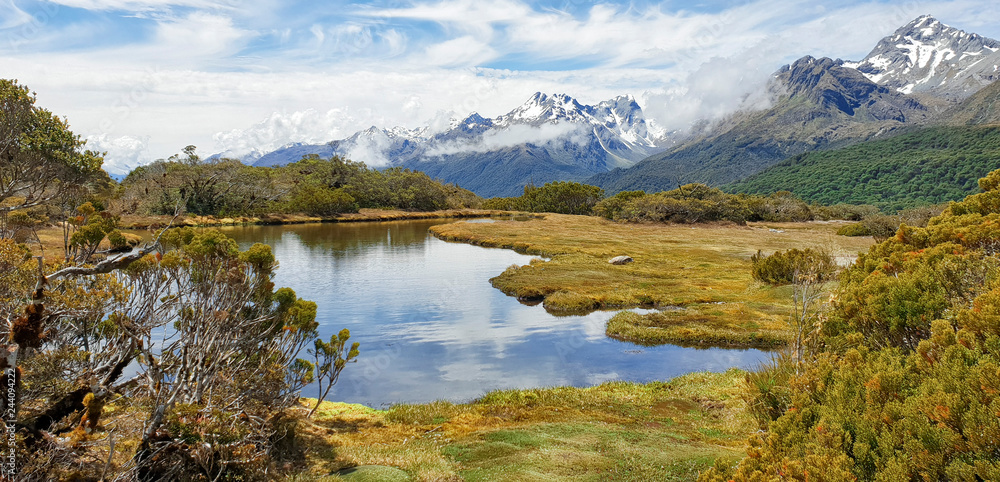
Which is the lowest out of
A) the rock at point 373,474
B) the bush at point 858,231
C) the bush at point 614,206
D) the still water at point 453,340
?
the still water at point 453,340

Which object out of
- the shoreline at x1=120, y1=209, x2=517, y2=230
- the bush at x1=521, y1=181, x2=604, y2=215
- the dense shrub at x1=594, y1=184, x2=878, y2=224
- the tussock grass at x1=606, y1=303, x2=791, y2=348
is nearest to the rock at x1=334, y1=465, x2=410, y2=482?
the tussock grass at x1=606, y1=303, x2=791, y2=348

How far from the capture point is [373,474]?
11.5 meters

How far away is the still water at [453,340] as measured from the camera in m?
25.3

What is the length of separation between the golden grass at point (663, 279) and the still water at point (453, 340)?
5.89 feet

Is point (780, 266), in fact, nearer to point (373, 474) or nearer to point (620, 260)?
point (620, 260)

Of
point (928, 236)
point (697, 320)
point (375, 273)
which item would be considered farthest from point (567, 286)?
point (928, 236)

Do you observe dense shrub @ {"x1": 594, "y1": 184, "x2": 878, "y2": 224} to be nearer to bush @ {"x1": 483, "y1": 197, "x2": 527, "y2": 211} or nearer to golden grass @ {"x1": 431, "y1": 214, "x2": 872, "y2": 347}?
golden grass @ {"x1": 431, "y1": 214, "x2": 872, "y2": 347}

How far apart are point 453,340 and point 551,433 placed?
17.3m

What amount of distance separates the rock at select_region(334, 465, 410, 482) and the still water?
10478 mm

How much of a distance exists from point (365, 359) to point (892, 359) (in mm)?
24206

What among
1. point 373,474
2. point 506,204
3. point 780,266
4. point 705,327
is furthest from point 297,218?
point 373,474

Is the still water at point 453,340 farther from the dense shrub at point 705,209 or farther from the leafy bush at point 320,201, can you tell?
the leafy bush at point 320,201

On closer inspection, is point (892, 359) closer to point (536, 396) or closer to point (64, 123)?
point (536, 396)

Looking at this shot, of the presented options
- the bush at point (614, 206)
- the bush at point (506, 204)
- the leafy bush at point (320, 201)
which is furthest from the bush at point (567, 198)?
the leafy bush at point (320, 201)
